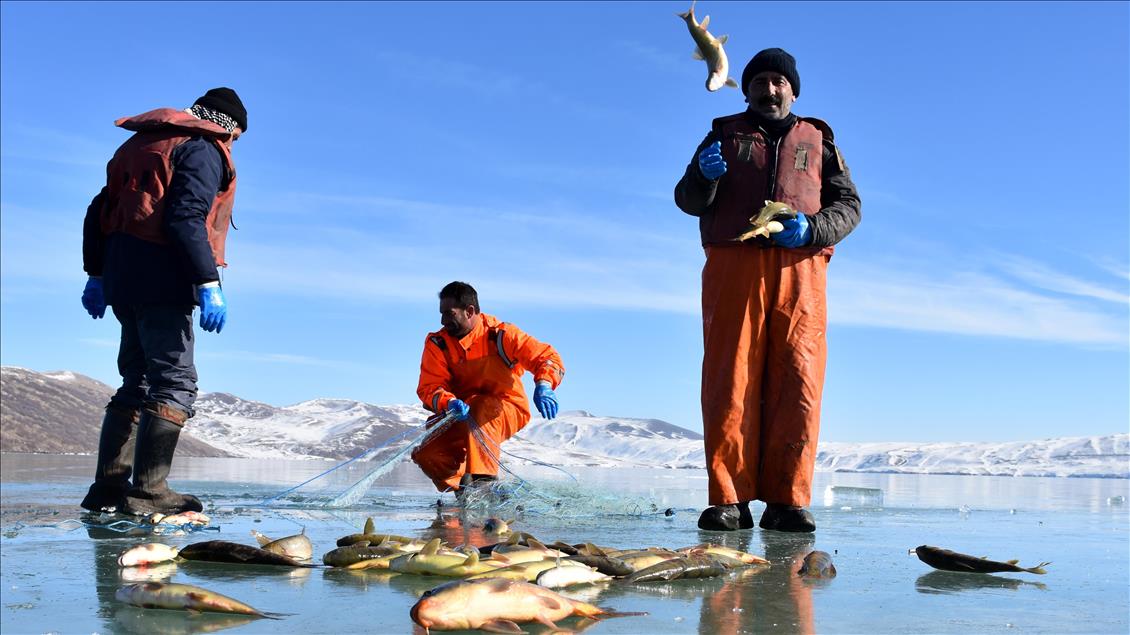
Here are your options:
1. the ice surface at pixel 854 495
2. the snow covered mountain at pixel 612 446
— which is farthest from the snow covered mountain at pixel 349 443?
the ice surface at pixel 854 495

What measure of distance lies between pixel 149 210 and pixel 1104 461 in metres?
81.6

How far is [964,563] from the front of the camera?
375cm

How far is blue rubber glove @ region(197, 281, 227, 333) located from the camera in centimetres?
548

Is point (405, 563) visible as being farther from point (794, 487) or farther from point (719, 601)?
point (794, 487)

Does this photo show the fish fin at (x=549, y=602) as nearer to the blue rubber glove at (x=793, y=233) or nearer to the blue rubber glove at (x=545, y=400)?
the blue rubber glove at (x=793, y=233)

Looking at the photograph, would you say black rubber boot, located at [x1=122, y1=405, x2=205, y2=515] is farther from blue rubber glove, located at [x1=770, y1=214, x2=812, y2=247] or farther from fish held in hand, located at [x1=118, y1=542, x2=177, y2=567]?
blue rubber glove, located at [x1=770, y1=214, x2=812, y2=247]

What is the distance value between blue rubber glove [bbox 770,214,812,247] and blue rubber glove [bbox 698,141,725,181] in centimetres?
45

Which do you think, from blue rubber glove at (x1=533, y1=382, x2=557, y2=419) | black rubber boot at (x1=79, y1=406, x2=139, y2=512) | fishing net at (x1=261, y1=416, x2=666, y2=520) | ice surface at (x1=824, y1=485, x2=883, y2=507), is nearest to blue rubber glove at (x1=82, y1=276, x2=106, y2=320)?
black rubber boot at (x1=79, y1=406, x2=139, y2=512)

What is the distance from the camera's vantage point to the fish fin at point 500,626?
2.31 metres

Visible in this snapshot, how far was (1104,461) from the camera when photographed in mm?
74625

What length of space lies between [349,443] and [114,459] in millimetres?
95813

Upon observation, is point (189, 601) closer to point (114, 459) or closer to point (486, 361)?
point (114, 459)

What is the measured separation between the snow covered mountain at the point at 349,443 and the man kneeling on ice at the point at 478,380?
50.8 m

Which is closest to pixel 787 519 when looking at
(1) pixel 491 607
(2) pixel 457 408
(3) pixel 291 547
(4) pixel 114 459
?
(2) pixel 457 408
